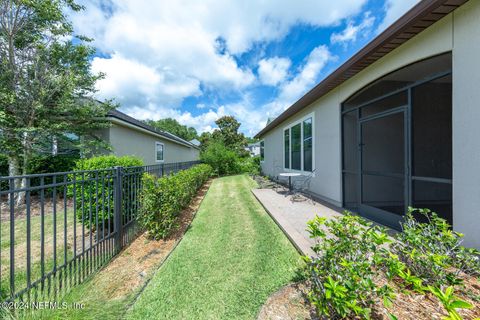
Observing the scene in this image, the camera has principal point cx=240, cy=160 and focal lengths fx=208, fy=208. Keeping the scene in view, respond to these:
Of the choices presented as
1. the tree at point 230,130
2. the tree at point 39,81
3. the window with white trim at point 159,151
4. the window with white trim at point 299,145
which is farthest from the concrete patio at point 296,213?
the tree at point 230,130

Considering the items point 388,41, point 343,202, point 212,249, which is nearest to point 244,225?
point 212,249

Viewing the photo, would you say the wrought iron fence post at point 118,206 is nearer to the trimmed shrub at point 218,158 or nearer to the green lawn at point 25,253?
the green lawn at point 25,253

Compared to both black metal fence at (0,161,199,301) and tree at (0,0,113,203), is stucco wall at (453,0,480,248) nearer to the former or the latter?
black metal fence at (0,161,199,301)

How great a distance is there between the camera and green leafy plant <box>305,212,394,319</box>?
156 centimetres

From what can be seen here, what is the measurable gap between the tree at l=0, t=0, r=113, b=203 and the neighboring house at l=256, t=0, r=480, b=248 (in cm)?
774

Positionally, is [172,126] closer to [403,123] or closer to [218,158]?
[218,158]

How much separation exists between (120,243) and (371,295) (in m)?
3.79

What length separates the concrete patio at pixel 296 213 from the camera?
363 centimetres

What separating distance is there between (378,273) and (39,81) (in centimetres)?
1004

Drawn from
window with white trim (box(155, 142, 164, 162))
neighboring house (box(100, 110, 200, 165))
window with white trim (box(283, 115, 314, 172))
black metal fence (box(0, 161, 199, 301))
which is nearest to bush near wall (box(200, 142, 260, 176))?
neighboring house (box(100, 110, 200, 165))

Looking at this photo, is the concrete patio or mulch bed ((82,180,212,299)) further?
the concrete patio

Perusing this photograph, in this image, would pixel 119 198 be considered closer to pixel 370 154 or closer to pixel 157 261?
pixel 157 261

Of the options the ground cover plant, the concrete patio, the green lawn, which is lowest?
the green lawn

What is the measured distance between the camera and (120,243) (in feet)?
12.1
